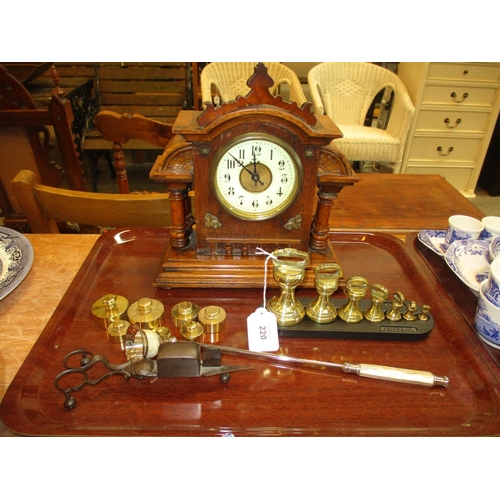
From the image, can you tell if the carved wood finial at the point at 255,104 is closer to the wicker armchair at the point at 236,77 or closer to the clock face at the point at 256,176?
the clock face at the point at 256,176

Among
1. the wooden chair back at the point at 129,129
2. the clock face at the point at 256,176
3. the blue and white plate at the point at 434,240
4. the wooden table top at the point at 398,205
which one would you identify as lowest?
the wooden table top at the point at 398,205

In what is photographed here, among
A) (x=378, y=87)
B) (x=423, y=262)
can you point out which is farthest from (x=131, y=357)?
(x=378, y=87)

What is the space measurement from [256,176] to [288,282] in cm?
23

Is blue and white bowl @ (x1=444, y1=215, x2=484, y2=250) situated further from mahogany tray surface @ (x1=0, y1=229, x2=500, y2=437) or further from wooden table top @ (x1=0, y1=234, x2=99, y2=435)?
wooden table top @ (x1=0, y1=234, x2=99, y2=435)

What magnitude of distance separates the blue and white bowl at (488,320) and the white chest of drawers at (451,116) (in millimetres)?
2586

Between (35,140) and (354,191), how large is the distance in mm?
1572

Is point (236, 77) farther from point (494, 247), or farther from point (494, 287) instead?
point (494, 287)

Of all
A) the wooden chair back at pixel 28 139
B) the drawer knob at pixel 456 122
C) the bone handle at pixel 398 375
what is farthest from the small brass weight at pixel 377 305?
the drawer knob at pixel 456 122

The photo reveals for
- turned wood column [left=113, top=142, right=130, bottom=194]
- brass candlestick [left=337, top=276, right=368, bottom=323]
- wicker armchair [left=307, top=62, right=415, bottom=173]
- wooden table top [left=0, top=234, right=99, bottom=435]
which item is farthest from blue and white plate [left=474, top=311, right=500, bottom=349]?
wicker armchair [left=307, top=62, right=415, bottom=173]

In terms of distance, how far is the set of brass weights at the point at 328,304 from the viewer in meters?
0.81

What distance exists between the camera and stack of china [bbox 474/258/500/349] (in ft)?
2.51

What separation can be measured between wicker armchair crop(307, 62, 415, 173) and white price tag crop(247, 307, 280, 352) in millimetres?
2056

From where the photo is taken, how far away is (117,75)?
3182 millimetres
